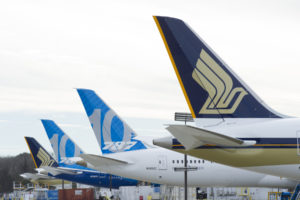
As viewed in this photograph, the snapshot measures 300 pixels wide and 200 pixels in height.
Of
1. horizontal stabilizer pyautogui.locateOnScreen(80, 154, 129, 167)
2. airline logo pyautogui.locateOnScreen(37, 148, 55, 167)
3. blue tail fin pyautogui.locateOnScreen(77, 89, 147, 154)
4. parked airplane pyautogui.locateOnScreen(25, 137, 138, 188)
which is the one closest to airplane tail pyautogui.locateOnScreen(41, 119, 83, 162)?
parked airplane pyautogui.locateOnScreen(25, 137, 138, 188)

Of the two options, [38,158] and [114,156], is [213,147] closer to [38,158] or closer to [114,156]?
[114,156]

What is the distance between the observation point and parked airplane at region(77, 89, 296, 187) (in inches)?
1118

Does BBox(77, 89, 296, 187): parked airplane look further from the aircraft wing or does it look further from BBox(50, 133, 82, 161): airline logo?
BBox(50, 133, 82, 161): airline logo

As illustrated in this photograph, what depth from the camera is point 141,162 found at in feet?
101

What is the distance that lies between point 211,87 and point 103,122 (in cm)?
2121

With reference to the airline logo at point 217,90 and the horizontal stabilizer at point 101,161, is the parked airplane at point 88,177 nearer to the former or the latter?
the horizontal stabilizer at point 101,161

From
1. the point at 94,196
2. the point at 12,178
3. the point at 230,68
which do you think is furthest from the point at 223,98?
the point at 12,178

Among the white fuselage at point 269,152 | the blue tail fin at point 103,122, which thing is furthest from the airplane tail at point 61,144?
the white fuselage at point 269,152

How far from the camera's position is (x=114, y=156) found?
107ft

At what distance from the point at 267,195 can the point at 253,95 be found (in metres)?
26.5

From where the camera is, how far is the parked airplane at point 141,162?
93.1ft

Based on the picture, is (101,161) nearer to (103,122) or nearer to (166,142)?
(103,122)

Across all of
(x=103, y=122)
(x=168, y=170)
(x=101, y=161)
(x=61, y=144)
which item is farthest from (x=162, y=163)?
(x=61, y=144)

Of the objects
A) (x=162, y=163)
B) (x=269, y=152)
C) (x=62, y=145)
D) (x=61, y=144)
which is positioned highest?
(x=61, y=144)
